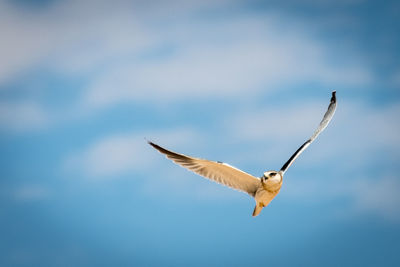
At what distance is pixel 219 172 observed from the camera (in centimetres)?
1477

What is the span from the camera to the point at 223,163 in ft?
46.5

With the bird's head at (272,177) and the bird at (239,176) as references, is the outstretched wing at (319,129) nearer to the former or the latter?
the bird at (239,176)

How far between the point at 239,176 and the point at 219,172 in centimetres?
57

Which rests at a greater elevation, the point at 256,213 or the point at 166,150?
the point at 166,150

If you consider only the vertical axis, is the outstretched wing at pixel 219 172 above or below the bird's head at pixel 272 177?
above

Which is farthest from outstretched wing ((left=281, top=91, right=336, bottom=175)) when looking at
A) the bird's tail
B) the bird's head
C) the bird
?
the bird's tail

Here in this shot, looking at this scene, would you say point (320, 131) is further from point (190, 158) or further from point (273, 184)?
point (190, 158)

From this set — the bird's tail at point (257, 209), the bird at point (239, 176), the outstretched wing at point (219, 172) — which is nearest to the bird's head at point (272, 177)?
the bird at point (239, 176)

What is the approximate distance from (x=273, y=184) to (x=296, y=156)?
150cm

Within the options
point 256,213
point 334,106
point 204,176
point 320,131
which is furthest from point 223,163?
point 334,106

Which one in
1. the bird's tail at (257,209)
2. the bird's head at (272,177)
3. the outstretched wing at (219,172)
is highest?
the outstretched wing at (219,172)

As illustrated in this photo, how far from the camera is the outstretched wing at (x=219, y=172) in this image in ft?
47.3

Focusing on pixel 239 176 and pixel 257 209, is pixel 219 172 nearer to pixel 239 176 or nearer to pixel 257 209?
pixel 239 176

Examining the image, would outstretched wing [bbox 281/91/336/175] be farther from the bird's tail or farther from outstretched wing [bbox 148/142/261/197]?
the bird's tail
